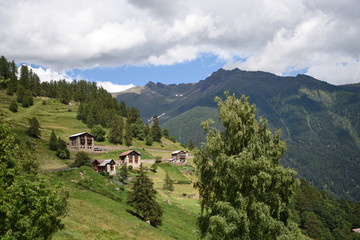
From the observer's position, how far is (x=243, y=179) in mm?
14719

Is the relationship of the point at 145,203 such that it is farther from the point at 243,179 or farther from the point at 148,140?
the point at 148,140

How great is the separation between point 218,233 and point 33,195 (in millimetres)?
10204

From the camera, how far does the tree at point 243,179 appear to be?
13852 mm

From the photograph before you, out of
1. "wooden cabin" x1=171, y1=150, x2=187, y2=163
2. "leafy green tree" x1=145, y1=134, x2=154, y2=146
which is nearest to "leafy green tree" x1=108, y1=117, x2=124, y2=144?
"leafy green tree" x1=145, y1=134, x2=154, y2=146

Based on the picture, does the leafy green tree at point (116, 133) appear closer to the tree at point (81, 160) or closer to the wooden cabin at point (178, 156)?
the wooden cabin at point (178, 156)

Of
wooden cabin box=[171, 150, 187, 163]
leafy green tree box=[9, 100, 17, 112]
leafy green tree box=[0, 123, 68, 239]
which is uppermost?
leafy green tree box=[9, 100, 17, 112]

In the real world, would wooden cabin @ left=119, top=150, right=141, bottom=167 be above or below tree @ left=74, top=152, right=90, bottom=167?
below

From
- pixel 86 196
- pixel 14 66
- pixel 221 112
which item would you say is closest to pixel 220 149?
pixel 221 112

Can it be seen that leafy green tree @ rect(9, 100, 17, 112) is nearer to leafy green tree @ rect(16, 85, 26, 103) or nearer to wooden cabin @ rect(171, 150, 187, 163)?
leafy green tree @ rect(16, 85, 26, 103)

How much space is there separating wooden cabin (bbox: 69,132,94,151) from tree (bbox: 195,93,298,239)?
289 feet

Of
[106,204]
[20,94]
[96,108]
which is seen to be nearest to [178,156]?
[96,108]

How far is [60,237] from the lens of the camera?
64.9 feet

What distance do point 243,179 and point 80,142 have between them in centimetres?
9210

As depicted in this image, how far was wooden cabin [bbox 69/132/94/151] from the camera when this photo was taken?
94688 millimetres
